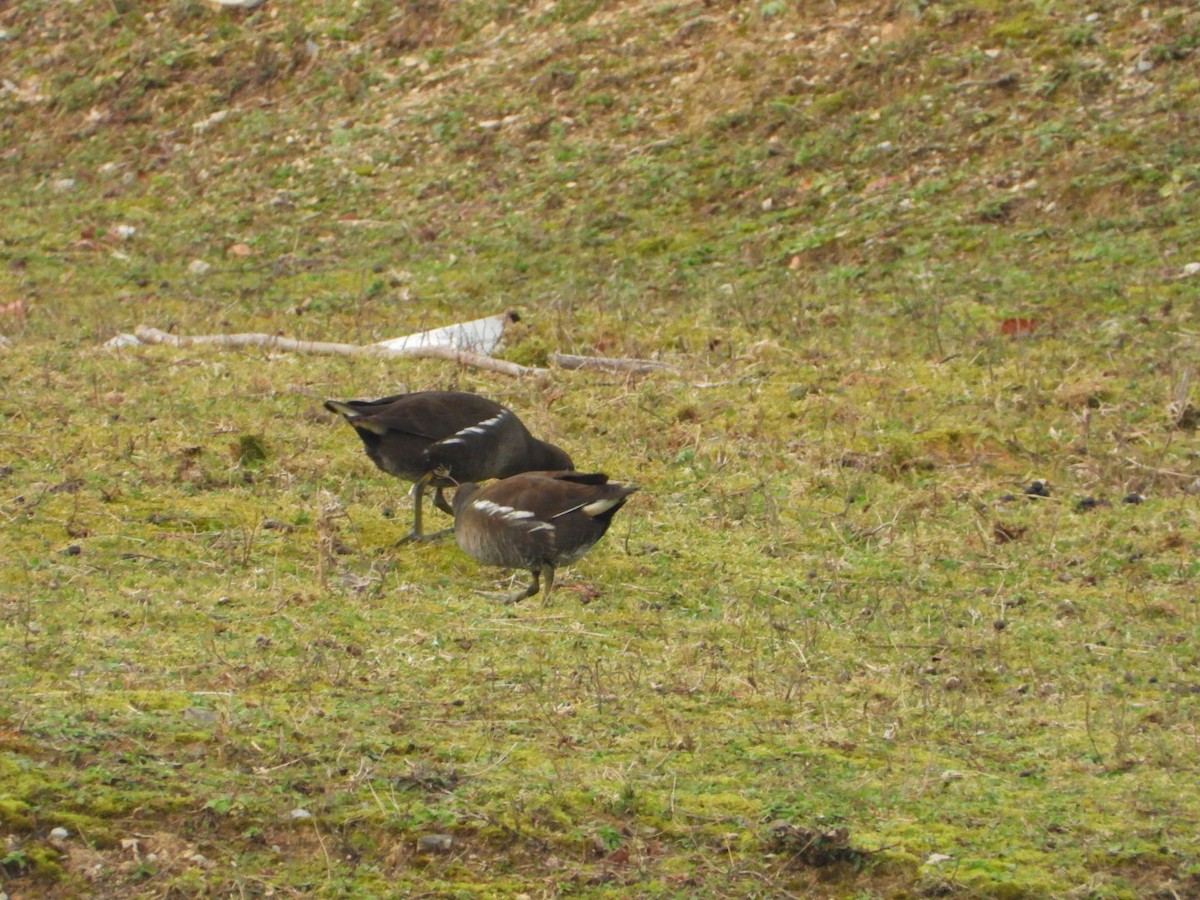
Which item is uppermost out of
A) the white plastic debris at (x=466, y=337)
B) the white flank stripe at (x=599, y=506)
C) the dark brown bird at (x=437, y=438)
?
the white plastic debris at (x=466, y=337)

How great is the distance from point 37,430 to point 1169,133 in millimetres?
9821

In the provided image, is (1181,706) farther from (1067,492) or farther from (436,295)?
(436,295)

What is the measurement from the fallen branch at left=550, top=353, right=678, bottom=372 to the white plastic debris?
0.72m

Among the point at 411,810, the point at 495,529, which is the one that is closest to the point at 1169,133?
the point at 495,529

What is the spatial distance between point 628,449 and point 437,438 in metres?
2.19

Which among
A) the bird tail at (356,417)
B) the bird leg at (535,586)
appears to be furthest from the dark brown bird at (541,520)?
the bird tail at (356,417)

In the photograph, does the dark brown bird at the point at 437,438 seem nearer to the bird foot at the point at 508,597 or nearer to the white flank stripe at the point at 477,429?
the white flank stripe at the point at 477,429

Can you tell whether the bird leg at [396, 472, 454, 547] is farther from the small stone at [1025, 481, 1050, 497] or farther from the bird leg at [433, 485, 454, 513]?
the small stone at [1025, 481, 1050, 497]

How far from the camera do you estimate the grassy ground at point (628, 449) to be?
502 cm

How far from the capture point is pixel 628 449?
10.1 m

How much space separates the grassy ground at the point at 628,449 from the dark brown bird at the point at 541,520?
8.8 inches

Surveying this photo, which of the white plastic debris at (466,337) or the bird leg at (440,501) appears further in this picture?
the white plastic debris at (466,337)

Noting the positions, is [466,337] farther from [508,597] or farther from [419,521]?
[508,597]

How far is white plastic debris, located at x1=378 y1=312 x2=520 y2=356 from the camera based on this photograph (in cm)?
1225
